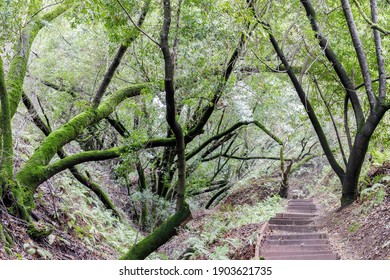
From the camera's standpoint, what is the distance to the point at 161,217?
49.2ft

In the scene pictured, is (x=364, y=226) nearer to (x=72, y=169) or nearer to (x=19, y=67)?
(x=72, y=169)

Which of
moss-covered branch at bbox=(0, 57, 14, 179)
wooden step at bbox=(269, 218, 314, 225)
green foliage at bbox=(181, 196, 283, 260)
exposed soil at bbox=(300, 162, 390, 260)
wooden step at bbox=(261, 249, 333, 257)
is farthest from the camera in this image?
wooden step at bbox=(269, 218, 314, 225)

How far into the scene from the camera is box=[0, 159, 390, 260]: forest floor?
24.3ft

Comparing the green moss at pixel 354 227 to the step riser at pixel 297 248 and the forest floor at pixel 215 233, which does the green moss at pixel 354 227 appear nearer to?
the forest floor at pixel 215 233

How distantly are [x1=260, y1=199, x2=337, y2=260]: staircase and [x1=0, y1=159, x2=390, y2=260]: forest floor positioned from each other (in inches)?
10.6

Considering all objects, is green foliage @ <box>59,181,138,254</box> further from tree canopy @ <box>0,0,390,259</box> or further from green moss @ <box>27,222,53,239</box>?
green moss @ <box>27,222,53,239</box>

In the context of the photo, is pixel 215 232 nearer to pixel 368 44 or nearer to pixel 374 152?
pixel 374 152

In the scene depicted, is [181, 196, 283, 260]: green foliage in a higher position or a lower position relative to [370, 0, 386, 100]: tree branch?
lower

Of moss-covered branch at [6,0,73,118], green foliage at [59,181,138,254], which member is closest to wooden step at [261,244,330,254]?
green foliage at [59,181,138,254]

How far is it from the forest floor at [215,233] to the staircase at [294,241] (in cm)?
27

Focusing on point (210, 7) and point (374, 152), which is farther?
point (374, 152)

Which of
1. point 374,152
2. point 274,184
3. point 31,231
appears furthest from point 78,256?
point 274,184

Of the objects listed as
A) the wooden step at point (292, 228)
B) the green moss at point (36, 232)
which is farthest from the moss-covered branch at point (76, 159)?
the wooden step at point (292, 228)
